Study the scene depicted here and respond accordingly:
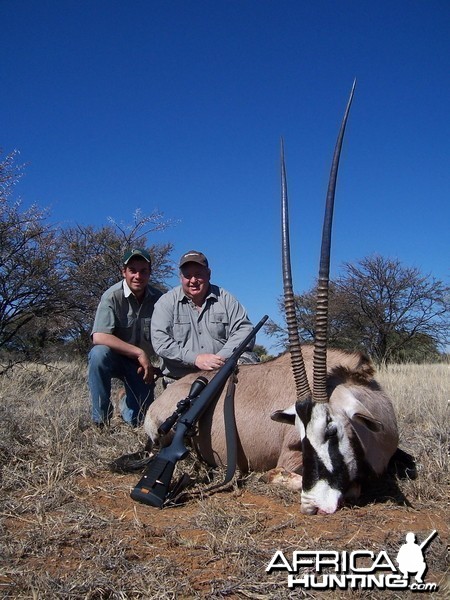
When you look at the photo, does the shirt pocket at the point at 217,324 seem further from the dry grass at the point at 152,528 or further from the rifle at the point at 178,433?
the dry grass at the point at 152,528

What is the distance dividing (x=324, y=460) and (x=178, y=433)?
3.40ft

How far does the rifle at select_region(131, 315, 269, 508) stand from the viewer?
9.80ft

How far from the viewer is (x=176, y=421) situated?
3.76 metres

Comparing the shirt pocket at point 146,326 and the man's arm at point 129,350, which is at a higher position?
the shirt pocket at point 146,326

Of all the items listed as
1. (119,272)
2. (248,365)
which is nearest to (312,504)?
(248,365)

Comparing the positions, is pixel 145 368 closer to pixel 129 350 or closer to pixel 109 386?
pixel 129 350

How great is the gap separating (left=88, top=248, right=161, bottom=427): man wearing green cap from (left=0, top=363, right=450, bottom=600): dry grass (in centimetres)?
96

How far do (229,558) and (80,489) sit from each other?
1289 mm

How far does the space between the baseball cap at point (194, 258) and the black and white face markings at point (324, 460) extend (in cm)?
216

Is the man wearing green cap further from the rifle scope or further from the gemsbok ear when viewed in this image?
the gemsbok ear

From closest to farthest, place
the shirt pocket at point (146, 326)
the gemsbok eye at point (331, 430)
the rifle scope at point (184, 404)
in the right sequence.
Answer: the gemsbok eye at point (331, 430)
the rifle scope at point (184, 404)
the shirt pocket at point (146, 326)

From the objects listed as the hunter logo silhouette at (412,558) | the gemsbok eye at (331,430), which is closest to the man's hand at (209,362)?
the gemsbok eye at (331,430)

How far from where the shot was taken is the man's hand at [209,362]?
13.7 feet

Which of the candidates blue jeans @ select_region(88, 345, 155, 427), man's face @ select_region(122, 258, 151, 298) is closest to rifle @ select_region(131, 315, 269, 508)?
blue jeans @ select_region(88, 345, 155, 427)
